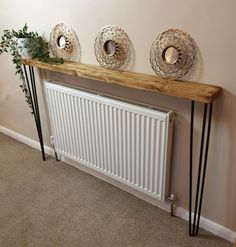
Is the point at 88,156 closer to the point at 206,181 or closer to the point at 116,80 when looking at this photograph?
the point at 116,80

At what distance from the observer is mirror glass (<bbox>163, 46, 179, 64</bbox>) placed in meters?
1.44

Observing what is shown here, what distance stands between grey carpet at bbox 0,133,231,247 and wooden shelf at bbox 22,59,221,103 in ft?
2.98

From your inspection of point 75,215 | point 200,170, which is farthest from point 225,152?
point 75,215

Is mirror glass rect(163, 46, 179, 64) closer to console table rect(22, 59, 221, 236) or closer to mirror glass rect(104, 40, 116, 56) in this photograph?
console table rect(22, 59, 221, 236)

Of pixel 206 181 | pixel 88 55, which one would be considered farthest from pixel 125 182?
pixel 88 55

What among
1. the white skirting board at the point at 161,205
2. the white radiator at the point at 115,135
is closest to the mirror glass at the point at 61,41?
the white radiator at the point at 115,135

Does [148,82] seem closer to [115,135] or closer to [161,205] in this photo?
[115,135]

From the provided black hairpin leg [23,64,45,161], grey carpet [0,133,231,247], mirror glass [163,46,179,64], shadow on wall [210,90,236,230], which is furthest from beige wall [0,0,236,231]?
black hairpin leg [23,64,45,161]

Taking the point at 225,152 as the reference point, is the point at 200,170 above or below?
below

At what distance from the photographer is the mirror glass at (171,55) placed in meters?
1.44

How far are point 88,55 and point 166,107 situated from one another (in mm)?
653

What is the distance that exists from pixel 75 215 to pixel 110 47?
115 cm

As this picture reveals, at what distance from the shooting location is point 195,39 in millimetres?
1358

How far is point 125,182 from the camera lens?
194 cm
